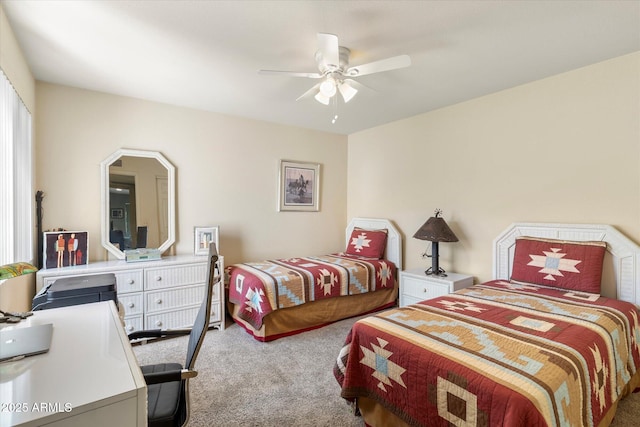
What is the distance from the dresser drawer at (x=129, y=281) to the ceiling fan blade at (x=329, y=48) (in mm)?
2430

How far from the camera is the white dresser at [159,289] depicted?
275 centimetres

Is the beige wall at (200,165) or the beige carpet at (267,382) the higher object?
the beige wall at (200,165)

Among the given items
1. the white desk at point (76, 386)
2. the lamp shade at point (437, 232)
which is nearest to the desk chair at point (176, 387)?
the white desk at point (76, 386)

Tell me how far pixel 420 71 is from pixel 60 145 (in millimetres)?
3269

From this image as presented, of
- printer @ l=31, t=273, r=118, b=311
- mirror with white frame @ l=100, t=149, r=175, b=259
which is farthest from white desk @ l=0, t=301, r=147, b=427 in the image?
mirror with white frame @ l=100, t=149, r=175, b=259

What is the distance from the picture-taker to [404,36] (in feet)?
6.69

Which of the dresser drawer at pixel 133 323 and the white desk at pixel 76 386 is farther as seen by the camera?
the dresser drawer at pixel 133 323

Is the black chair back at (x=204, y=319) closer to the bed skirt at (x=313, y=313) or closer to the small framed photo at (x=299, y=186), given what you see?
the bed skirt at (x=313, y=313)

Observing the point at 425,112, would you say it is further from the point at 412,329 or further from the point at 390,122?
the point at 412,329

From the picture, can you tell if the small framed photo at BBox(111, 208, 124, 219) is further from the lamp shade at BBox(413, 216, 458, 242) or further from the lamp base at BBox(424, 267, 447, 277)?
the lamp base at BBox(424, 267, 447, 277)

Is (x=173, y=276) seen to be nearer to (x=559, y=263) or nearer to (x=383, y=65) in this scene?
(x=383, y=65)

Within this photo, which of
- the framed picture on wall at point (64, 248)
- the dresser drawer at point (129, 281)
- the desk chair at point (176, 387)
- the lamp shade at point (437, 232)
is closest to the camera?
the desk chair at point (176, 387)

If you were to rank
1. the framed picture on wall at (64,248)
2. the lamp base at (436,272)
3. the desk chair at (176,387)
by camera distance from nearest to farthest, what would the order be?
1. the desk chair at (176,387)
2. the framed picture on wall at (64,248)
3. the lamp base at (436,272)

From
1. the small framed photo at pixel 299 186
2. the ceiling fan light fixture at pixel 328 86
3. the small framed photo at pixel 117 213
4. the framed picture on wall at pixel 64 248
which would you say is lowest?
the framed picture on wall at pixel 64 248
